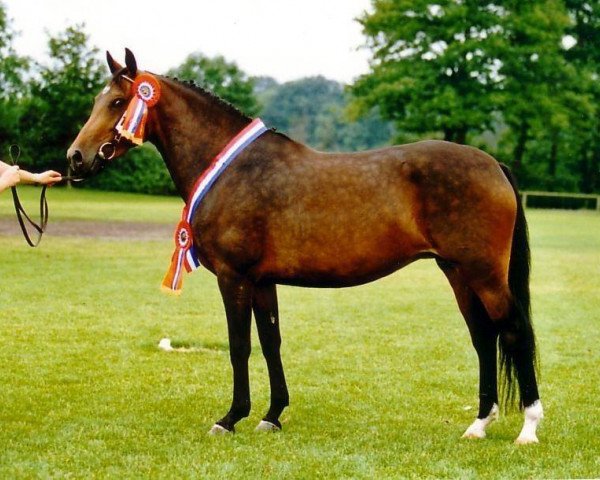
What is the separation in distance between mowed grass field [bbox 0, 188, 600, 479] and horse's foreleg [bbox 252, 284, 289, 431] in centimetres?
18

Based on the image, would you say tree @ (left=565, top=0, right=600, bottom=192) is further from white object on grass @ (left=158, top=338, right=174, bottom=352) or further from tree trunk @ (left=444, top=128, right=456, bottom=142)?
white object on grass @ (left=158, top=338, right=174, bottom=352)

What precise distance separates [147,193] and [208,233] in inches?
2017

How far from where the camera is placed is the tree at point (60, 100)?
46.5m

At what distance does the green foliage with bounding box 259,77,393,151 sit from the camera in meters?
70.9

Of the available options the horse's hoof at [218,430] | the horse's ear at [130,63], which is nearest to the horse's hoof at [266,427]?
the horse's hoof at [218,430]

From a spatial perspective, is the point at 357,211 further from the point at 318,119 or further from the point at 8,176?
the point at 318,119

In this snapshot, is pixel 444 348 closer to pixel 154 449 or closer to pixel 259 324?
pixel 259 324

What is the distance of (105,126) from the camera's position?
19.9ft

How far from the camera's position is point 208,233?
5996 mm

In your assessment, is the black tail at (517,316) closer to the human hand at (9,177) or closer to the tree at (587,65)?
the human hand at (9,177)

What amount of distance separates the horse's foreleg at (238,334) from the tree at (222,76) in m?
67.2

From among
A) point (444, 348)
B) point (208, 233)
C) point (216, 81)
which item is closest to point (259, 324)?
point (208, 233)

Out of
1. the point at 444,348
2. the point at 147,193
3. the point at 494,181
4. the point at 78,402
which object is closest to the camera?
the point at 494,181

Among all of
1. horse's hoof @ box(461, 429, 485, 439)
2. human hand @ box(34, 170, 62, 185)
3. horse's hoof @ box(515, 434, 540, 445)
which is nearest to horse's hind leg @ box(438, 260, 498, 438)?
horse's hoof @ box(461, 429, 485, 439)
